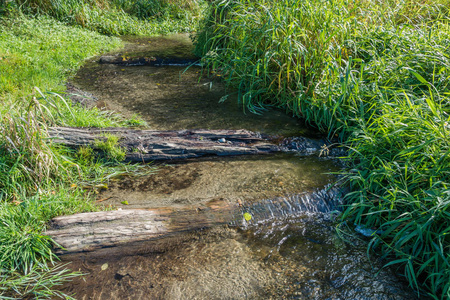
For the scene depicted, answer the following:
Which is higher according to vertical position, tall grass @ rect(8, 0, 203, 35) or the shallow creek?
tall grass @ rect(8, 0, 203, 35)

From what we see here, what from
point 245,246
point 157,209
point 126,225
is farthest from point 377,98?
point 126,225

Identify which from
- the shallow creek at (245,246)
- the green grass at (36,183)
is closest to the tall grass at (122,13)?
the green grass at (36,183)

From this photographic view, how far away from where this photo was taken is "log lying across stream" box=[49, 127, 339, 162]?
387cm

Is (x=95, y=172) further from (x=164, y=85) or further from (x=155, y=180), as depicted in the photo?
(x=164, y=85)

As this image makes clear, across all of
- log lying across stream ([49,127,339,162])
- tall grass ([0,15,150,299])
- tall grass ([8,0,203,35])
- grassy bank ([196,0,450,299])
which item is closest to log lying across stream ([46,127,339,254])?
log lying across stream ([49,127,339,162])

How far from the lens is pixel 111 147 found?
3760 millimetres

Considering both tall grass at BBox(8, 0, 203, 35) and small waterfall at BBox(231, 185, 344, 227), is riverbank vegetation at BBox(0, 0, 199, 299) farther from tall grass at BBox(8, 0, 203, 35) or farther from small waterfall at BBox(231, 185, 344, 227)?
tall grass at BBox(8, 0, 203, 35)

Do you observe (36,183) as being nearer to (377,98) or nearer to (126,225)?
(126,225)

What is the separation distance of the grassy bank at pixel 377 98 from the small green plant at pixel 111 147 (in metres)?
2.09

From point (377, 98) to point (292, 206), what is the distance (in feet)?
5.61

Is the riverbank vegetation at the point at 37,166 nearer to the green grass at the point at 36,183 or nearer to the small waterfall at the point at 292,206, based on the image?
the green grass at the point at 36,183

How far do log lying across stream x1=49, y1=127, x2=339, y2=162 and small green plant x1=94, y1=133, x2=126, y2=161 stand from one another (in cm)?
4

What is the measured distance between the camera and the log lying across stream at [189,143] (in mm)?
3867

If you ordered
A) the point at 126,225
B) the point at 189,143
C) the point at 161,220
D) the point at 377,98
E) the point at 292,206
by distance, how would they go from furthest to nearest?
the point at 189,143 < the point at 377,98 < the point at 292,206 < the point at 161,220 < the point at 126,225
